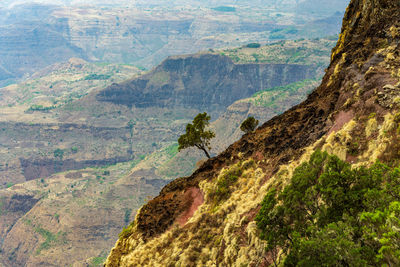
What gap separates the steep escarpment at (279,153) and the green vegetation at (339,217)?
6.67 meters

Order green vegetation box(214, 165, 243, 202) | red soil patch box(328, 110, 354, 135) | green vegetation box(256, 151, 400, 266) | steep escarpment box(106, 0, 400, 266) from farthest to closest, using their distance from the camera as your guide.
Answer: green vegetation box(214, 165, 243, 202)
red soil patch box(328, 110, 354, 135)
steep escarpment box(106, 0, 400, 266)
green vegetation box(256, 151, 400, 266)

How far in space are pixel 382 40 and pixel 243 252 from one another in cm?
3610

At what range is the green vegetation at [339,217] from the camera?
65.6ft

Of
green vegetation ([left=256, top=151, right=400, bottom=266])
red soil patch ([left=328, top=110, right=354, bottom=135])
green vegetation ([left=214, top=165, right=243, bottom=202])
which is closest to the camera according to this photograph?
green vegetation ([left=256, top=151, right=400, bottom=266])

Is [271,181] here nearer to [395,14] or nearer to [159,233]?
[159,233]

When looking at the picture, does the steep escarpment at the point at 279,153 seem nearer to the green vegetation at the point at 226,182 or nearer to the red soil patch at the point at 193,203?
the green vegetation at the point at 226,182

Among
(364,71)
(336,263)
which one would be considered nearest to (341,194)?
(336,263)

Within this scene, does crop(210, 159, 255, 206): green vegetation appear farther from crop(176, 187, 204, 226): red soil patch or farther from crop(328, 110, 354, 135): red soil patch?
crop(328, 110, 354, 135): red soil patch

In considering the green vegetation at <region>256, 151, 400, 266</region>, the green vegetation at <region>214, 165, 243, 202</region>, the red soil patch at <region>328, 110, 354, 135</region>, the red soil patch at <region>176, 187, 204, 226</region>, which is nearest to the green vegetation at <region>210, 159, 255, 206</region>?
the green vegetation at <region>214, 165, 243, 202</region>

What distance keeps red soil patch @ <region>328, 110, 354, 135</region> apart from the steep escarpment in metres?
0.17

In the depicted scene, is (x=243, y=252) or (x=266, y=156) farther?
(x=266, y=156)

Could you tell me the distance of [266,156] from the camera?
164ft

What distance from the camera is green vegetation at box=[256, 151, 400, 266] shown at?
20.0 meters

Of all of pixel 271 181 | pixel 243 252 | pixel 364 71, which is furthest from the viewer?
pixel 364 71
